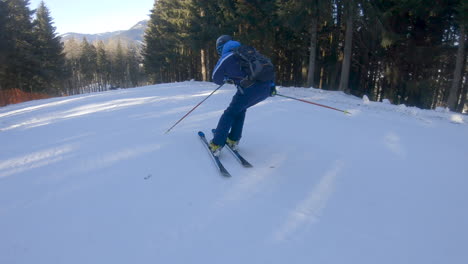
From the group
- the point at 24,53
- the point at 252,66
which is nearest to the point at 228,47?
the point at 252,66

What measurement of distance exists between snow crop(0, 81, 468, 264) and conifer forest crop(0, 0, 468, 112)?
11.9 meters

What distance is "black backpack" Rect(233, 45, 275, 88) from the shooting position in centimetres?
322

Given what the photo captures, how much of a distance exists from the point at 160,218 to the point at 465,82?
2179 cm

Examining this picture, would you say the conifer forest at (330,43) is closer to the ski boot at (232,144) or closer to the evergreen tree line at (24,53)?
the evergreen tree line at (24,53)

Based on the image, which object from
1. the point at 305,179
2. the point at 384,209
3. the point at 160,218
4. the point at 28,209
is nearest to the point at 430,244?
the point at 384,209

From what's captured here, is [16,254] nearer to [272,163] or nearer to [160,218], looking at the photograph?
[160,218]

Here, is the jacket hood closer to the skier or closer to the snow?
the skier

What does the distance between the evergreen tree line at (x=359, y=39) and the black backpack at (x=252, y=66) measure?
40.1 feet

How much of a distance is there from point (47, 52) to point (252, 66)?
1456 inches

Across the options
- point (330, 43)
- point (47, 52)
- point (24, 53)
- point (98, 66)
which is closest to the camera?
point (330, 43)

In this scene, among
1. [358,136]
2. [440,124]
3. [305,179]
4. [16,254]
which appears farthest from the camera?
[440,124]

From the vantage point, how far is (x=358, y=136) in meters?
4.24

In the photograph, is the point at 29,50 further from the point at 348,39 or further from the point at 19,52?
the point at 348,39

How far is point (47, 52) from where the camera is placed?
30.7 meters
